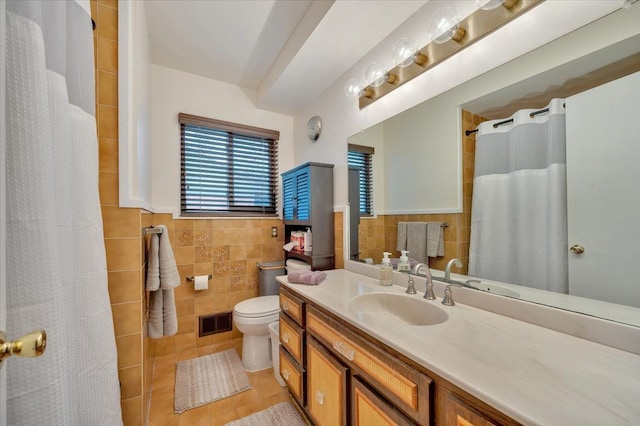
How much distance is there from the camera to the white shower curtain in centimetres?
49

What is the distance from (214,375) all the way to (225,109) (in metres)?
2.41

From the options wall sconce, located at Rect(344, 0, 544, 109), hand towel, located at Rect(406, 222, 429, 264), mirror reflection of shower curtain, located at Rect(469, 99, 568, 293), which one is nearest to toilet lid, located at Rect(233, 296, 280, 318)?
hand towel, located at Rect(406, 222, 429, 264)

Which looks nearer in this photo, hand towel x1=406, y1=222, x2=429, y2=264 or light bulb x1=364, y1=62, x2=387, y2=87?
hand towel x1=406, y1=222, x2=429, y2=264

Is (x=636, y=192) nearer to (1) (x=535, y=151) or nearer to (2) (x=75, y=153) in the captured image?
(1) (x=535, y=151)

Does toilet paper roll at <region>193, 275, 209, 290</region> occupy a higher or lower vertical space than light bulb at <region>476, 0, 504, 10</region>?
lower

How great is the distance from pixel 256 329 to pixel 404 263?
50.8 inches

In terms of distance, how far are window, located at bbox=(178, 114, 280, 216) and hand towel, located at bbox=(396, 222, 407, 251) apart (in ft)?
5.21

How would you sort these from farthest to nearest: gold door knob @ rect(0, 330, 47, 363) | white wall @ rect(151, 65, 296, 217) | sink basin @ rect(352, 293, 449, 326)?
white wall @ rect(151, 65, 296, 217), sink basin @ rect(352, 293, 449, 326), gold door knob @ rect(0, 330, 47, 363)

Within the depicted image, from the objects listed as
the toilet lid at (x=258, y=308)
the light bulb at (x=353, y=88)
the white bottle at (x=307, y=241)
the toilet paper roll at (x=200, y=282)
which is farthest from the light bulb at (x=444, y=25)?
the toilet paper roll at (x=200, y=282)

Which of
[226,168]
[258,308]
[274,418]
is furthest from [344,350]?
[226,168]

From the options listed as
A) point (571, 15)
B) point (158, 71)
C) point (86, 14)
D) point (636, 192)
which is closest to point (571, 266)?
point (636, 192)

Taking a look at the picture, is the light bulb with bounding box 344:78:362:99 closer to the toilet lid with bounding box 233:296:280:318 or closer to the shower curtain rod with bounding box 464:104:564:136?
the shower curtain rod with bounding box 464:104:564:136

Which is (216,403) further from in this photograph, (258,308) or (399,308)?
(399,308)

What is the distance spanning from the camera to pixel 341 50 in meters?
1.73
